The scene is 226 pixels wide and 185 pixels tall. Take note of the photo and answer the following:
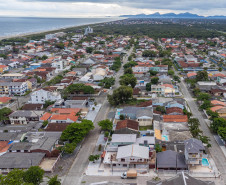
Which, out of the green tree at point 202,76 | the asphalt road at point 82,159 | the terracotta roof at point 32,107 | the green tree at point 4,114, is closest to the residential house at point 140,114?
the asphalt road at point 82,159

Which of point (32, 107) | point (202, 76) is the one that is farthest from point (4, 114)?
point (202, 76)

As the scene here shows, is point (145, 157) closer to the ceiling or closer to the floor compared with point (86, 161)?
closer to the ceiling

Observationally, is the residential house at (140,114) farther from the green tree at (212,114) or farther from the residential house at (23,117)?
the residential house at (23,117)

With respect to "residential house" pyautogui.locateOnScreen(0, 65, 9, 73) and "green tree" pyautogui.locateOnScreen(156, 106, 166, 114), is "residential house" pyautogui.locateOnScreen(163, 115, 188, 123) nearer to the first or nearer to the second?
"green tree" pyautogui.locateOnScreen(156, 106, 166, 114)

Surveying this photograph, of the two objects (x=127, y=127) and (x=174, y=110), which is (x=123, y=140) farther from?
(x=174, y=110)

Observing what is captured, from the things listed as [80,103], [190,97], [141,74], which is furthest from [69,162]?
[141,74]

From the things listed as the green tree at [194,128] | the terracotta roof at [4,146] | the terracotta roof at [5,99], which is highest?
the green tree at [194,128]

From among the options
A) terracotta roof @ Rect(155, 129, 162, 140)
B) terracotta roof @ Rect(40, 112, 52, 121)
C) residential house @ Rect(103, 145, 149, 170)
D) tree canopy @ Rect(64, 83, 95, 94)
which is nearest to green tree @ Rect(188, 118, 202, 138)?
terracotta roof @ Rect(155, 129, 162, 140)

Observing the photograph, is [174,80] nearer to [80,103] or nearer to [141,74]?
[141,74]

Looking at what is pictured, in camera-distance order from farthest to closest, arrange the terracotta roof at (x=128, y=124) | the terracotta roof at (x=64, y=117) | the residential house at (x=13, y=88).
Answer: the residential house at (x=13, y=88), the terracotta roof at (x=64, y=117), the terracotta roof at (x=128, y=124)
